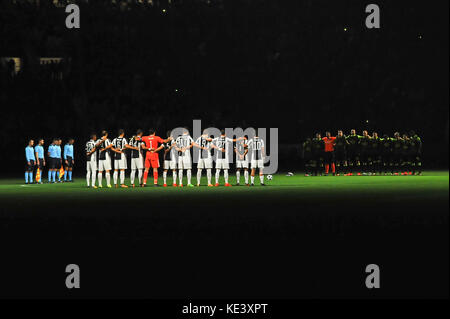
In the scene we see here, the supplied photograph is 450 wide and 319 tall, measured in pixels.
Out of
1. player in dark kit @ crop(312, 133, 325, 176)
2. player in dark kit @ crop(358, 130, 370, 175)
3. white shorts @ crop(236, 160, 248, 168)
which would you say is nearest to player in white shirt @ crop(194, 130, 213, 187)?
white shorts @ crop(236, 160, 248, 168)

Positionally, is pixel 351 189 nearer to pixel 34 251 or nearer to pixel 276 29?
pixel 34 251

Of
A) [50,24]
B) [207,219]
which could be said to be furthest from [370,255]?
[50,24]

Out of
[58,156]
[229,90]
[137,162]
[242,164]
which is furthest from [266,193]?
[229,90]

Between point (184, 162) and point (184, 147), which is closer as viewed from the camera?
point (184, 147)

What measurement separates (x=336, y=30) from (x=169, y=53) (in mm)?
13265

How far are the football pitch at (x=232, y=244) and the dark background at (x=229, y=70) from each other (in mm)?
27872

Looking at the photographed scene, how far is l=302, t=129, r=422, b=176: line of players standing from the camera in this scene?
38.3 m

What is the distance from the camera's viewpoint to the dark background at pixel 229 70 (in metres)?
51.8

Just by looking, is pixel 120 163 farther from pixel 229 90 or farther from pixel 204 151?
pixel 229 90

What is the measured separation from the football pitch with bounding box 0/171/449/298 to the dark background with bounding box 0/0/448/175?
27.9 meters

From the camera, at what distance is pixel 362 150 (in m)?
39.0

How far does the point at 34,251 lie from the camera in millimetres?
12625

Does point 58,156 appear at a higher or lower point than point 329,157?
higher

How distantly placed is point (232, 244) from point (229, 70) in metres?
48.1
